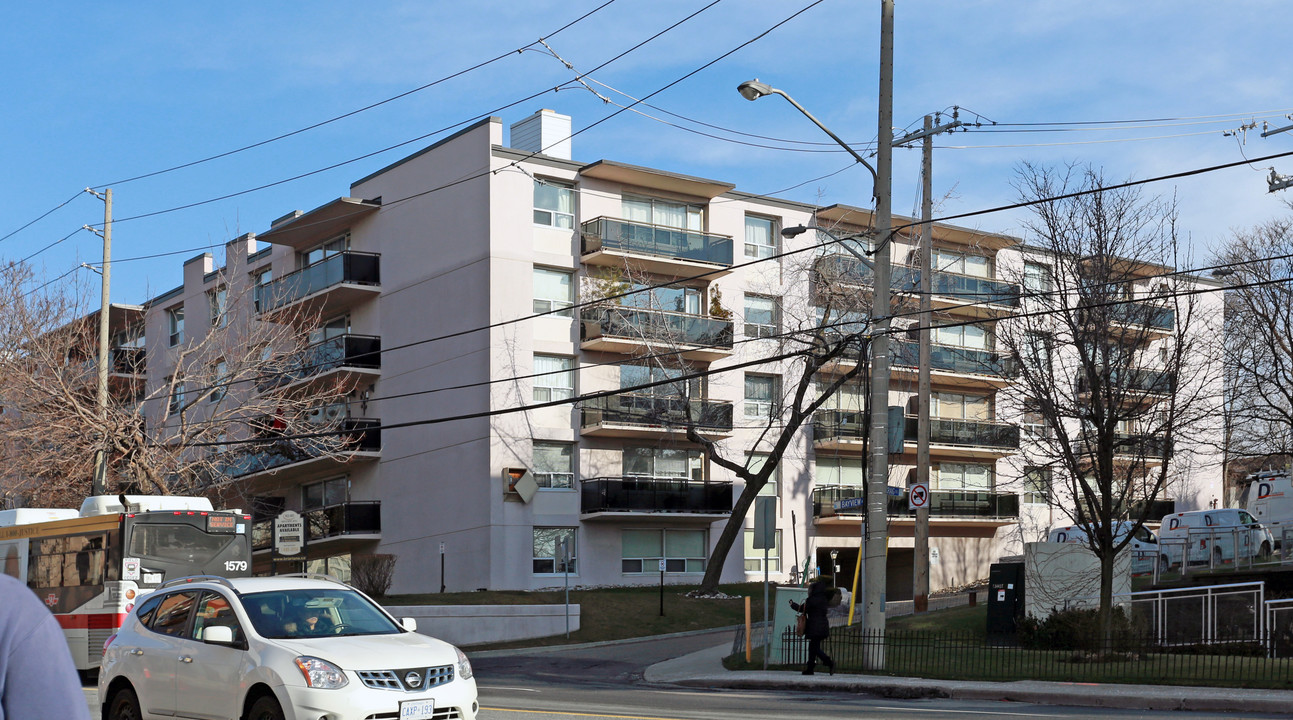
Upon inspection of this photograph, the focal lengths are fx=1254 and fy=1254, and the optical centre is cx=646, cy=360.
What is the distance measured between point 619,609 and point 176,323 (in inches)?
1169

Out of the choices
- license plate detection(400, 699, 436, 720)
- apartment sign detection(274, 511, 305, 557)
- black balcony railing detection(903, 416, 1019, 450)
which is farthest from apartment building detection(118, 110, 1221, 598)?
license plate detection(400, 699, 436, 720)

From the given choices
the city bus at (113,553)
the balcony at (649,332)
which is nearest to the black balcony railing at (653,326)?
the balcony at (649,332)

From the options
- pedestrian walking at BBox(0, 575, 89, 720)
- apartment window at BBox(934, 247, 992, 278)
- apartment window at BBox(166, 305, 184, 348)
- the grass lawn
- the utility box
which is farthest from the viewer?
apartment window at BBox(166, 305, 184, 348)

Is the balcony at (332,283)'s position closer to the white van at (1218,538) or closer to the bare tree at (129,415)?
the bare tree at (129,415)

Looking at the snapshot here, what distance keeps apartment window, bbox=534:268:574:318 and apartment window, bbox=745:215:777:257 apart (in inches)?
297

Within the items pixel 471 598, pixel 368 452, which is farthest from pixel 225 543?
pixel 368 452

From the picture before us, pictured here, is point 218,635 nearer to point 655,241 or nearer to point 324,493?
point 655,241

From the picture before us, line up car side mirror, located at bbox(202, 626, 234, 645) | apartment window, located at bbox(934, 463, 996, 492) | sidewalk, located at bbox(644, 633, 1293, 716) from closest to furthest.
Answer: car side mirror, located at bbox(202, 626, 234, 645)
sidewalk, located at bbox(644, 633, 1293, 716)
apartment window, located at bbox(934, 463, 996, 492)

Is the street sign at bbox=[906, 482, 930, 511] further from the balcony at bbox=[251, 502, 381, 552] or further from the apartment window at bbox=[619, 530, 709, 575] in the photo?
the balcony at bbox=[251, 502, 381, 552]

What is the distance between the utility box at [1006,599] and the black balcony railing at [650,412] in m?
14.8

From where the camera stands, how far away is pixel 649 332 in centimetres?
4000

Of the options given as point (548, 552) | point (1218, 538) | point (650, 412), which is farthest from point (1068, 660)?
point (548, 552)

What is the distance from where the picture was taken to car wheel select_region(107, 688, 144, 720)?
11312 millimetres

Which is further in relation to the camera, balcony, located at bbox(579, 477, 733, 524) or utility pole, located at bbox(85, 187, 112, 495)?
balcony, located at bbox(579, 477, 733, 524)
